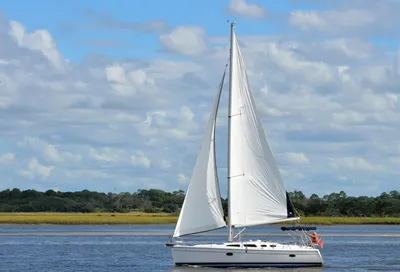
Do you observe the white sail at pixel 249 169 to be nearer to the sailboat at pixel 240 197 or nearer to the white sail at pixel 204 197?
the sailboat at pixel 240 197

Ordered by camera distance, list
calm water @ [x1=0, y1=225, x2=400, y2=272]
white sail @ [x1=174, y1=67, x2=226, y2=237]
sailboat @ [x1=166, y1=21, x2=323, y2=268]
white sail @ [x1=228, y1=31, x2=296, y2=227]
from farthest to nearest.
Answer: calm water @ [x1=0, y1=225, x2=400, y2=272] → white sail @ [x1=174, y1=67, x2=226, y2=237] → sailboat @ [x1=166, y1=21, x2=323, y2=268] → white sail @ [x1=228, y1=31, x2=296, y2=227]

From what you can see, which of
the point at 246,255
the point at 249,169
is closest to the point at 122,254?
the point at 246,255

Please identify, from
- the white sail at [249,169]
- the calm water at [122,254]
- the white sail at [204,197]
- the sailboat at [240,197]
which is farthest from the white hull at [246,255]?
the white sail at [249,169]

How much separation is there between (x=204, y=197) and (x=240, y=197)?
6.80 feet

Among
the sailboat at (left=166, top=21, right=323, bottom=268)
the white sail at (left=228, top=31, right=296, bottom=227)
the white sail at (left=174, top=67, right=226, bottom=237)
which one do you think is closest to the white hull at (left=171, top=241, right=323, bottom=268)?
the sailboat at (left=166, top=21, right=323, bottom=268)

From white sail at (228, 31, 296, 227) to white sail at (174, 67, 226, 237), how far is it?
1.03 m

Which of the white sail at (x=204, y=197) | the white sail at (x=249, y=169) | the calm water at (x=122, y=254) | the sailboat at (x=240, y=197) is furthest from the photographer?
the calm water at (x=122, y=254)

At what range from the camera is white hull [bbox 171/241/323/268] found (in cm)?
5434

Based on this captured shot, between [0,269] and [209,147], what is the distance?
1522cm

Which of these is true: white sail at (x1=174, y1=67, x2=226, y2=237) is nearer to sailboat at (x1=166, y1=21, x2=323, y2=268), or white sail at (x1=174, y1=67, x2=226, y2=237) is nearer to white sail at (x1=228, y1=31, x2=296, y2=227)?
sailboat at (x1=166, y1=21, x2=323, y2=268)

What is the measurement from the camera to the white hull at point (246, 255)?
54.3 m

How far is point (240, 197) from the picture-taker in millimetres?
54625

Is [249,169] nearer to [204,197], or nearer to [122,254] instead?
[204,197]

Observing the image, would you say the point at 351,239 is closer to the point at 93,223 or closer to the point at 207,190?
the point at 207,190
